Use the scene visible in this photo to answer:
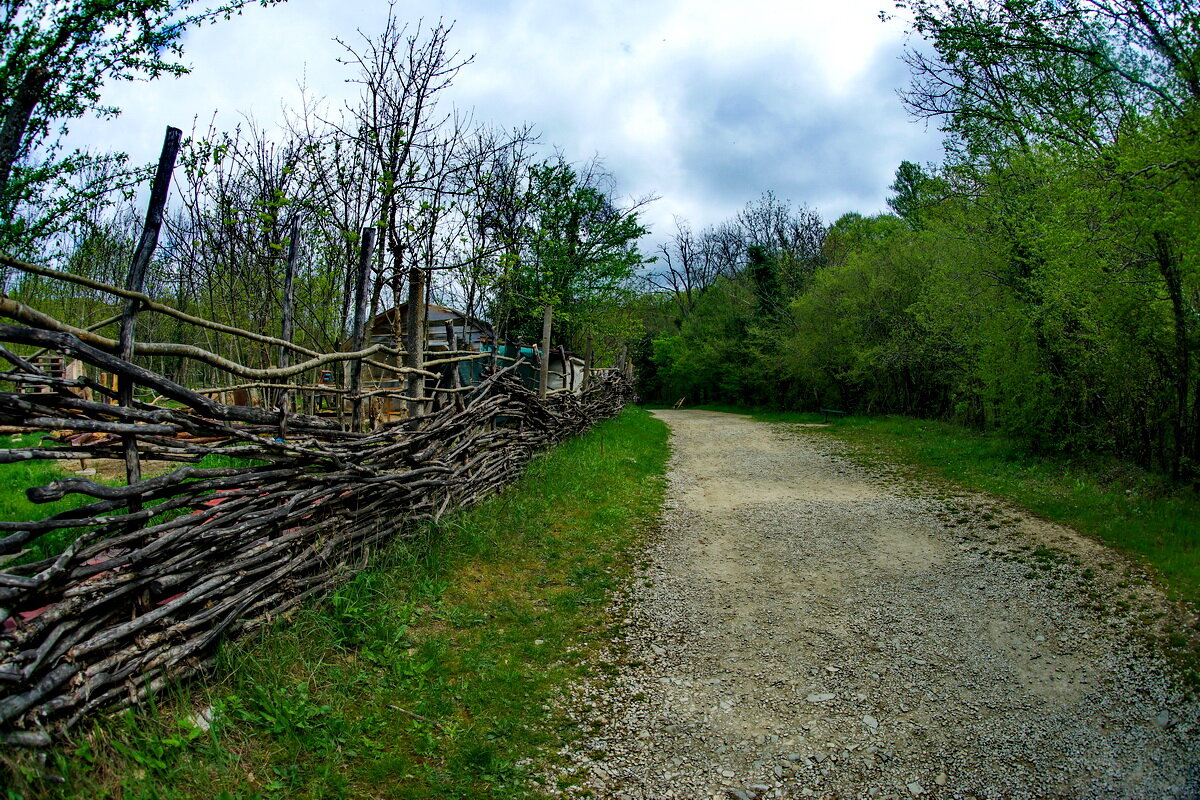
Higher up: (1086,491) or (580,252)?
(580,252)

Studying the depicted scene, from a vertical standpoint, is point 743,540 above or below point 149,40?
below

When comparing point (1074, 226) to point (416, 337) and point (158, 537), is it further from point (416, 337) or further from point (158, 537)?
point (158, 537)

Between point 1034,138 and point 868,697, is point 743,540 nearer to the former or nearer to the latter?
point 868,697

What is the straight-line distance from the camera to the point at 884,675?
132 inches

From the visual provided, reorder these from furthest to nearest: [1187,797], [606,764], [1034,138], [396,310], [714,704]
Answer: [1034,138]
[396,310]
[714,704]
[606,764]
[1187,797]

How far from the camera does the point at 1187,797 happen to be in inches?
95.0

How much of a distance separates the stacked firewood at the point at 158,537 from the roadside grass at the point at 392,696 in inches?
5.6

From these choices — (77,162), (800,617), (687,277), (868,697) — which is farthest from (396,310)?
(687,277)

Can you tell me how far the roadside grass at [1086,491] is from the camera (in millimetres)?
5062

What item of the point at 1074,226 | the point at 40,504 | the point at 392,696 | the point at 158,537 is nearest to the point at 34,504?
the point at 40,504

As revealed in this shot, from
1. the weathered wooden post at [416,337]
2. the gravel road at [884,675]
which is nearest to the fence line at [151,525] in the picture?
the weathered wooden post at [416,337]

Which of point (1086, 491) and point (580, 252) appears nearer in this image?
point (1086, 491)

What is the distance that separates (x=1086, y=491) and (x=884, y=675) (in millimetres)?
5449

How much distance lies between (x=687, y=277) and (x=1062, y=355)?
3501 cm
